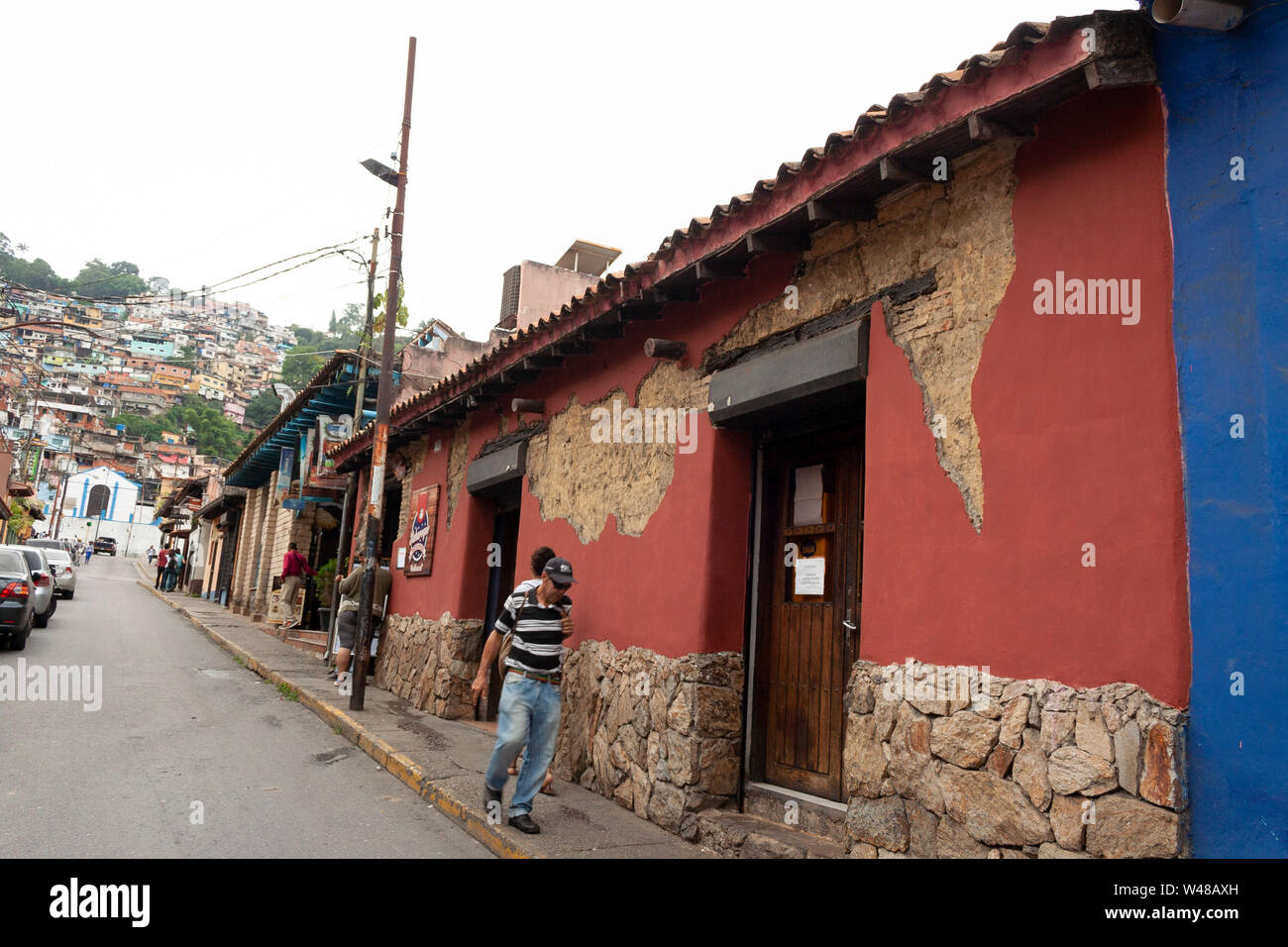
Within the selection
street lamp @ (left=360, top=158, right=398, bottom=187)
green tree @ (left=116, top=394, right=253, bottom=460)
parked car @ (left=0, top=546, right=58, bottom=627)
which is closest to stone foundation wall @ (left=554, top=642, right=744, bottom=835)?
street lamp @ (left=360, top=158, right=398, bottom=187)

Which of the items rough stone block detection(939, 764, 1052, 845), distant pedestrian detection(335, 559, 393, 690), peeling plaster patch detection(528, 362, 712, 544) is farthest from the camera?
distant pedestrian detection(335, 559, 393, 690)

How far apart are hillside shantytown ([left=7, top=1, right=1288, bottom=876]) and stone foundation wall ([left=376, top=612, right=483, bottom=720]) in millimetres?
1589

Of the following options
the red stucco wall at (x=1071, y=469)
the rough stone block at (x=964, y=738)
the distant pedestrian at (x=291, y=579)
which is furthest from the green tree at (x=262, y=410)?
the rough stone block at (x=964, y=738)

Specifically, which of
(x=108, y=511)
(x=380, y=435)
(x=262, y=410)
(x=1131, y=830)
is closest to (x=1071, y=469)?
(x=1131, y=830)

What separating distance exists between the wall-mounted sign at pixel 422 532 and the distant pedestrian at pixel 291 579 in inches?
259

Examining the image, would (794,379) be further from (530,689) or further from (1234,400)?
(530,689)

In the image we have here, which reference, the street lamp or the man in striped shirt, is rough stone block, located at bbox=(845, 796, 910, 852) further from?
the street lamp

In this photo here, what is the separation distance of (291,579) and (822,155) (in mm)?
16826

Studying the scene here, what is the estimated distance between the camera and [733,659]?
5.66 metres

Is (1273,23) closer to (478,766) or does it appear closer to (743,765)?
(743,765)

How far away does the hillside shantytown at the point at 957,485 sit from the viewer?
3109mm

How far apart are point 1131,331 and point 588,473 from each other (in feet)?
15.1

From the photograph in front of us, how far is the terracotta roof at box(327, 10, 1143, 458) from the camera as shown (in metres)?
3.46
